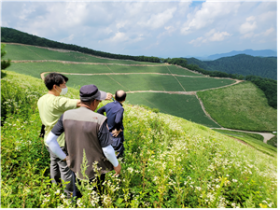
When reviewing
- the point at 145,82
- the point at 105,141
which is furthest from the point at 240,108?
the point at 105,141

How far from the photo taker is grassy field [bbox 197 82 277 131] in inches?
1980

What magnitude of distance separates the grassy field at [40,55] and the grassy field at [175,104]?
4020 cm

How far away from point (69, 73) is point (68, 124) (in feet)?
209

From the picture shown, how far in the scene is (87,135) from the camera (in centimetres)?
229

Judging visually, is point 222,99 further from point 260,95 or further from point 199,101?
point 260,95

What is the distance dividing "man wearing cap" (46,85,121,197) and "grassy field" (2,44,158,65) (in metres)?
69.8

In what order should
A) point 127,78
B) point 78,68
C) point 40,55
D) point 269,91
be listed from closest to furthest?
1. point 78,68
2. point 40,55
3. point 127,78
4. point 269,91

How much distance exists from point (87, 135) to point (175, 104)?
53.6 m

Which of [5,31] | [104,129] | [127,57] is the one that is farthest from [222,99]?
[5,31]

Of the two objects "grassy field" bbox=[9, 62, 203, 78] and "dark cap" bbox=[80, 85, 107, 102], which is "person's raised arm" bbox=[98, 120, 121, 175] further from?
"grassy field" bbox=[9, 62, 203, 78]

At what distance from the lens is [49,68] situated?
2207 inches

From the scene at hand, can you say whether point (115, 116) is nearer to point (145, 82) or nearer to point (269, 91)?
point (145, 82)

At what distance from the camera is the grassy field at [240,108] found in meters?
50.3

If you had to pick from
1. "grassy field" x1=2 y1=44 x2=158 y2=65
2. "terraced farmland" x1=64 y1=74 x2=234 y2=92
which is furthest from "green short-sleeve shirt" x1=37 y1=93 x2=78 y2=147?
"grassy field" x1=2 y1=44 x2=158 y2=65
